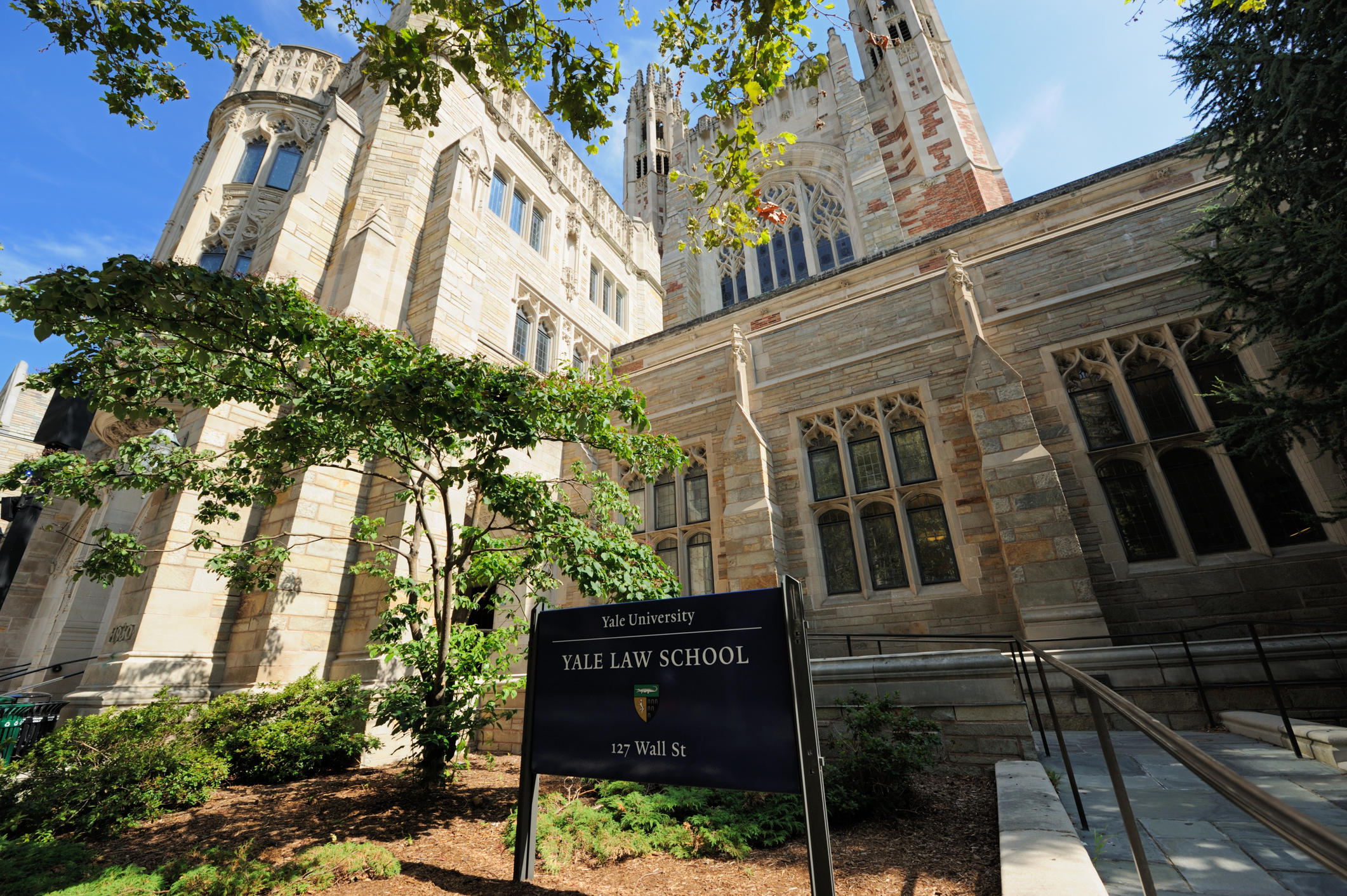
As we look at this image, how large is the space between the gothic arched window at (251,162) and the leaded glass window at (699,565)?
15.3 meters

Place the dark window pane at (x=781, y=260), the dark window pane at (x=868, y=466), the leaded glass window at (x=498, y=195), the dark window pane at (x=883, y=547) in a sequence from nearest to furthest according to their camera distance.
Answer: the dark window pane at (x=883, y=547)
the dark window pane at (x=868, y=466)
the leaded glass window at (x=498, y=195)
the dark window pane at (x=781, y=260)

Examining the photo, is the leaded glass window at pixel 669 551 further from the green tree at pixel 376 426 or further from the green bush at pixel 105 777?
the green bush at pixel 105 777

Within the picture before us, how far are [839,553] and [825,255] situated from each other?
14185mm

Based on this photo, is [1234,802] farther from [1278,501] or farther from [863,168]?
[863,168]

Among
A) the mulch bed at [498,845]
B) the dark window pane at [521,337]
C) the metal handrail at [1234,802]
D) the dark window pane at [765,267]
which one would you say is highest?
the dark window pane at [765,267]

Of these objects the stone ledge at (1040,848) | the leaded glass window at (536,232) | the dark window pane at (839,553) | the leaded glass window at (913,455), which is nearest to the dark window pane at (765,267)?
the leaded glass window at (536,232)

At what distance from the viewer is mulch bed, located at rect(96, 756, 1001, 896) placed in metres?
3.14

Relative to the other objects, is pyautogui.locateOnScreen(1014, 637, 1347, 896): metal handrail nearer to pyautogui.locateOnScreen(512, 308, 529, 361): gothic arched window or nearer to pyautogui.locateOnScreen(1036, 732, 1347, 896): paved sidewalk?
pyautogui.locateOnScreen(1036, 732, 1347, 896): paved sidewalk

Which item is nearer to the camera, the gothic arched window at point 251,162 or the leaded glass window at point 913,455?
the leaded glass window at point 913,455

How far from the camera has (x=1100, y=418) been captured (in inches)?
330

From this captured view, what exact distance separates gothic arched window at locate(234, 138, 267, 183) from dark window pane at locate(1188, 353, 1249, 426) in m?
21.0

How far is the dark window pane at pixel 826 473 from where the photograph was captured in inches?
393

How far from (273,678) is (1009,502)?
10755 mm

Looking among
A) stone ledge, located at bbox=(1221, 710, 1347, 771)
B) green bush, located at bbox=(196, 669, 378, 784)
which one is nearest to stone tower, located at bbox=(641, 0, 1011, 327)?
stone ledge, located at bbox=(1221, 710, 1347, 771)
